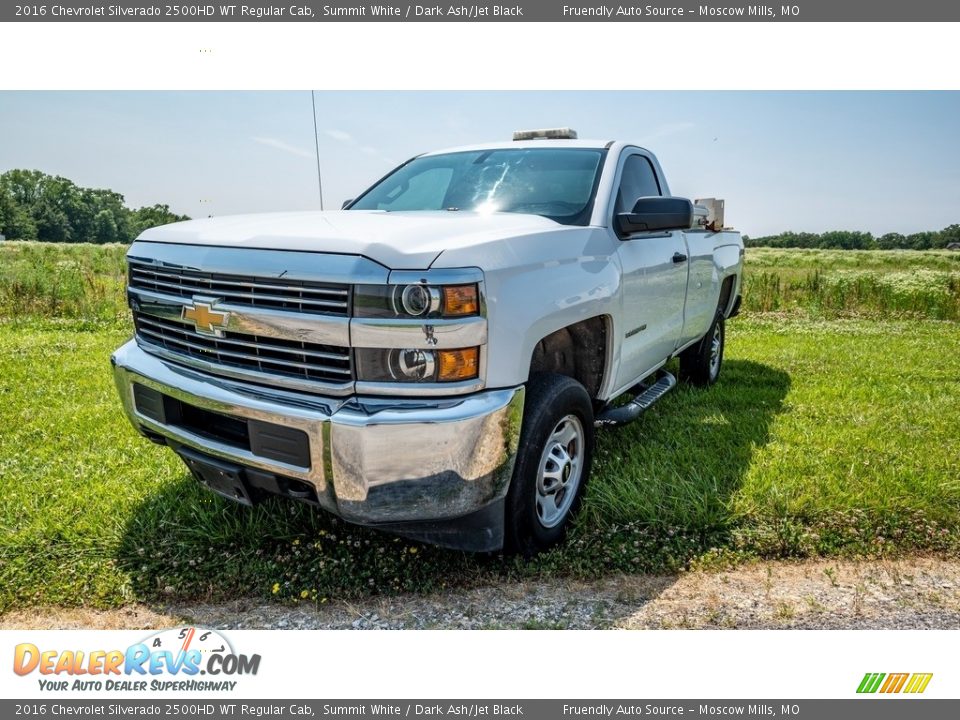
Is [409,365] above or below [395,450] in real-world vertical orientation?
above

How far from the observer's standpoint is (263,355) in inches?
98.6

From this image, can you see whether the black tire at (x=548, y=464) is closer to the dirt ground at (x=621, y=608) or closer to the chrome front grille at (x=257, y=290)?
the dirt ground at (x=621, y=608)

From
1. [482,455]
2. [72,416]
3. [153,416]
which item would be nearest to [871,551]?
[482,455]

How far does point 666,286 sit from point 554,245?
61.7 inches

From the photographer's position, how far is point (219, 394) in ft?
8.39

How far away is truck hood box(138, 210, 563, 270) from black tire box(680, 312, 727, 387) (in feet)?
10.2

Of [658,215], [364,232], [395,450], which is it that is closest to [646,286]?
[658,215]

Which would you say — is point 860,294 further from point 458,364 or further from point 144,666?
point 144,666

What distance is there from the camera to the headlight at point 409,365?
7.54 ft

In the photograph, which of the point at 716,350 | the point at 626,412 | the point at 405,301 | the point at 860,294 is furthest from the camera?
the point at 860,294

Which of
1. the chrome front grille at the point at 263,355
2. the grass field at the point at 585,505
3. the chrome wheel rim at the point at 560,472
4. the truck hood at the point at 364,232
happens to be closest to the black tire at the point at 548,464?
the chrome wheel rim at the point at 560,472

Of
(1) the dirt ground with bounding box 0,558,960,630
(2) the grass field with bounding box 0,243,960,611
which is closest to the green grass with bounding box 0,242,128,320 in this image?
(2) the grass field with bounding box 0,243,960,611

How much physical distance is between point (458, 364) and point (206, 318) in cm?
110

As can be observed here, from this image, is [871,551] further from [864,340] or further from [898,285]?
[898,285]
